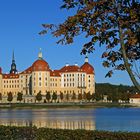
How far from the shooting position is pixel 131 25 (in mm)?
Answer: 6520

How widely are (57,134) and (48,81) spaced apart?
403 feet

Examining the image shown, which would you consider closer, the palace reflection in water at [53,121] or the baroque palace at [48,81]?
the palace reflection in water at [53,121]

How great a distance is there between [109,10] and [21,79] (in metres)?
135

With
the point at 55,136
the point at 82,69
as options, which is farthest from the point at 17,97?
the point at 55,136

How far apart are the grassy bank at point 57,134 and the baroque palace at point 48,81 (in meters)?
114

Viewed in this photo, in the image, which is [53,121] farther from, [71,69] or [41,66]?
[71,69]

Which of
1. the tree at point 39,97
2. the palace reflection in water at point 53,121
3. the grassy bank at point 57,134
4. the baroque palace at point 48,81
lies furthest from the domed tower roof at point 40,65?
the grassy bank at point 57,134

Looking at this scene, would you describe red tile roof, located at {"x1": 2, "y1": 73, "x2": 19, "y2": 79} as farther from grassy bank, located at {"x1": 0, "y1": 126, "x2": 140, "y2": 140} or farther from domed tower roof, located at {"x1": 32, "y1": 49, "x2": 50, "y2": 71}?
grassy bank, located at {"x1": 0, "y1": 126, "x2": 140, "y2": 140}

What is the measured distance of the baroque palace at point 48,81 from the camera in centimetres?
A: 13288

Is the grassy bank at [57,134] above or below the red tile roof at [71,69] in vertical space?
below

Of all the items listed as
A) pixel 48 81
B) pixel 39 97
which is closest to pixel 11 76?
pixel 48 81

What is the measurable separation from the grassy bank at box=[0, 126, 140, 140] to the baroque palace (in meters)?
→ 114

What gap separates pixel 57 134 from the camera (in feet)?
36.9

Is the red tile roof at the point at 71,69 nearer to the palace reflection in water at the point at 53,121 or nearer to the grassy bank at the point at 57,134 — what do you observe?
the palace reflection in water at the point at 53,121
